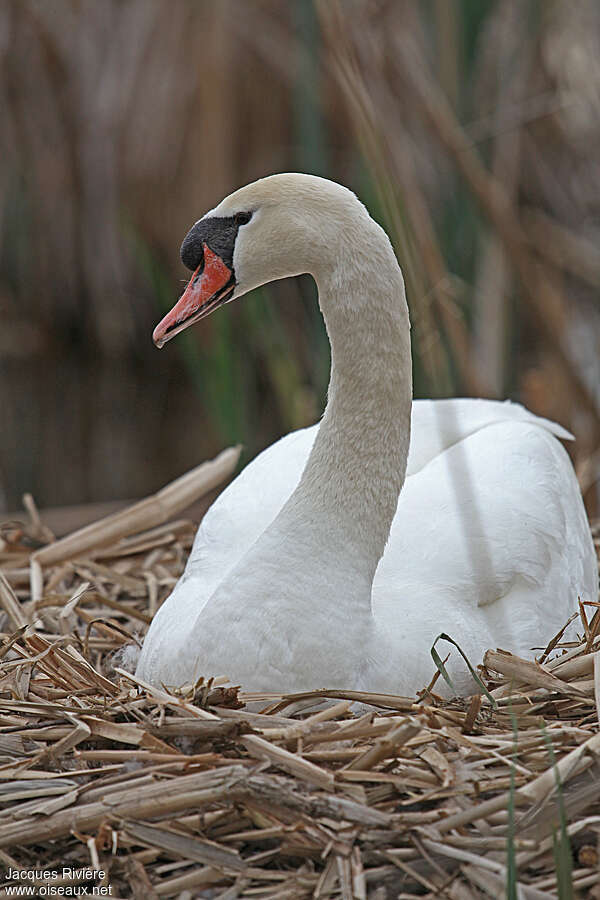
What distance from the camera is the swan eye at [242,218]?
193 cm

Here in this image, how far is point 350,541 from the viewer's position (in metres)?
2.02

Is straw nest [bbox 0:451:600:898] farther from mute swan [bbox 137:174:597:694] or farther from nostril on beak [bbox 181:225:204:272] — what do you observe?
nostril on beak [bbox 181:225:204:272]

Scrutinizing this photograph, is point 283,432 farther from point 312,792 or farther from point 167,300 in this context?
point 312,792

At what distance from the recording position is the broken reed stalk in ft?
9.22

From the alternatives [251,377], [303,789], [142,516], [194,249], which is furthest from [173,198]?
[303,789]

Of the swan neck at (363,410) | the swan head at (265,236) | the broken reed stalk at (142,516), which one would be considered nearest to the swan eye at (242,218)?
the swan head at (265,236)

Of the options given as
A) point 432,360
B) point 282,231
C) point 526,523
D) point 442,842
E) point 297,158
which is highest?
point 297,158

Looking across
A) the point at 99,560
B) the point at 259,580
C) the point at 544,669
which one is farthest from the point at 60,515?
the point at 544,669

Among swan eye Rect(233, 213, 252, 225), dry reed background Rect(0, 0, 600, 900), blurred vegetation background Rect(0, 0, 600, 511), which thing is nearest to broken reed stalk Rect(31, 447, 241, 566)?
dry reed background Rect(0, 0, 600, 900)

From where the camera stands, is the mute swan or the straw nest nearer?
the straw nest

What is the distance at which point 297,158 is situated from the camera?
199 inches

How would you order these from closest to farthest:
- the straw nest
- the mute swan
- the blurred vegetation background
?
the straw nest → the mute swan → the blurred vegetation background

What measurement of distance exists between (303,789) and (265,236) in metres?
0.85

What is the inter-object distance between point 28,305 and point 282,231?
3.77 metres
